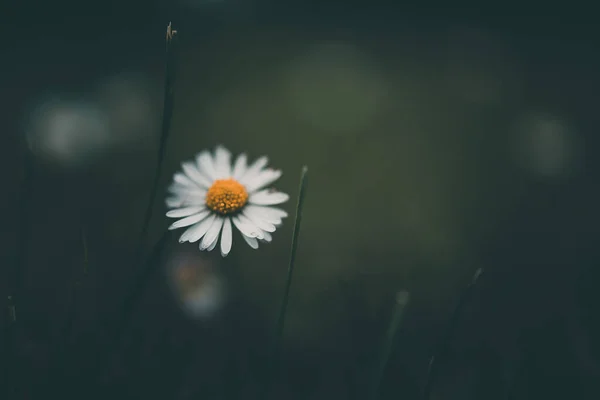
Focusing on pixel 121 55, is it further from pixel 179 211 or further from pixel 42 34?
pixel 179 211

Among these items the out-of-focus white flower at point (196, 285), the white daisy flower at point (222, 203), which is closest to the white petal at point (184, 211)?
the white daisy flower at point (222, 203)

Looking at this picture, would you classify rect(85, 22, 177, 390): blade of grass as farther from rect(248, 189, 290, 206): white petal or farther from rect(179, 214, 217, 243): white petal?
rect(248, 189, 290, 206): white petal

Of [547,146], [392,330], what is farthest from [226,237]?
[547,146]

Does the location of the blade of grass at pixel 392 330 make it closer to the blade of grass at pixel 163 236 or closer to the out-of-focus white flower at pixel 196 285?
the blade of grass at pixel 163 236

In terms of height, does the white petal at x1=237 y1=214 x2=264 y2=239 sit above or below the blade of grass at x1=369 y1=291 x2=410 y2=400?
above

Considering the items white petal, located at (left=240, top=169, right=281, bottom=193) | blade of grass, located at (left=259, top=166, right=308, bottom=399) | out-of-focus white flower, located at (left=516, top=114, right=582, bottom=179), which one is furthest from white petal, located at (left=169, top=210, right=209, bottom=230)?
out-of-focus white flower, located at (left=516, top=114, right=582, bottom=179)

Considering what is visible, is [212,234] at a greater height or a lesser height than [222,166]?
lesser

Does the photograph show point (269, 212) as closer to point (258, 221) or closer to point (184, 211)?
point (258, 221)
